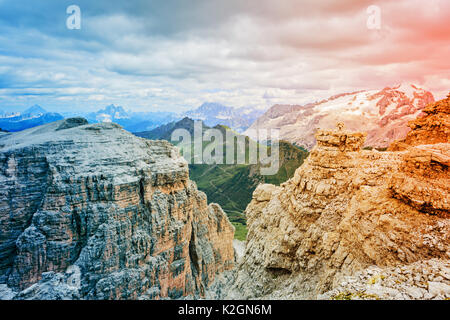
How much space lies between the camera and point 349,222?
17.1 m

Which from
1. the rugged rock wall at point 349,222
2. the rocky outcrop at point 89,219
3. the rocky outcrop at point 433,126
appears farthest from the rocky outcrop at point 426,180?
the rocky outcrop at point 89,219

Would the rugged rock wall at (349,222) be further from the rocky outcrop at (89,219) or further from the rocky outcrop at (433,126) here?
the rocky outcrop at (89,219)

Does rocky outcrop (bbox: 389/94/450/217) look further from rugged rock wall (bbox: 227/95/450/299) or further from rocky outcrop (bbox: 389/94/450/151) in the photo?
rocky outcrop (bbox: 389/94/450/151)

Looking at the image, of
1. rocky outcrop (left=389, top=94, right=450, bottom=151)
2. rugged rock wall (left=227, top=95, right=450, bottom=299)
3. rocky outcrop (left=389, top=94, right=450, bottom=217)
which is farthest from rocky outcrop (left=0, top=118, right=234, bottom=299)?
rocky outcrop (left=389, top=94, right=450, bottom=151)

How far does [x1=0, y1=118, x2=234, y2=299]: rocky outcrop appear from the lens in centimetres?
3256

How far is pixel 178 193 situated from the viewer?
46438mm

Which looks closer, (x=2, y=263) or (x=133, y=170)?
(x=2, y=263)

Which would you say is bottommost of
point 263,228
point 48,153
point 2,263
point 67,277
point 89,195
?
point 67,277

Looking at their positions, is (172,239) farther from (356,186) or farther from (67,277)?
(356,186)

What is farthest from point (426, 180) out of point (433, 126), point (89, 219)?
point (89, 219)
